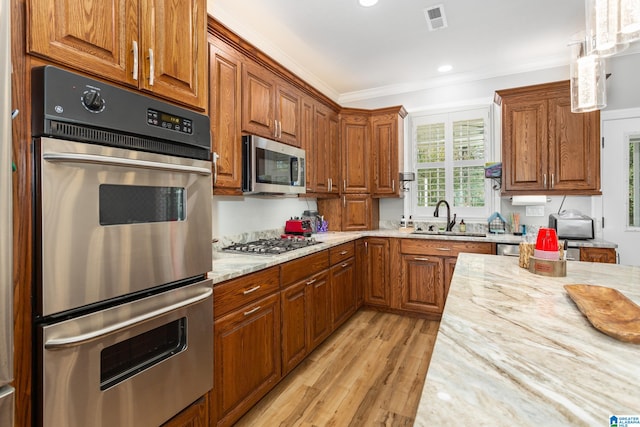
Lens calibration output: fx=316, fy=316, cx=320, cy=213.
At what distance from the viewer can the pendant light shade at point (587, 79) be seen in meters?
1.59

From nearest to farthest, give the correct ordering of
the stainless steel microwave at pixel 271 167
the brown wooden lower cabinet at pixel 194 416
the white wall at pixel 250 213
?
the brown wooden lower cabinet at pixel 194 416
the stainless steel microwave at pixel 271 167
the white wall at pixel 250 213

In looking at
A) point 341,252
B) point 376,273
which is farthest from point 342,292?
point 376,273

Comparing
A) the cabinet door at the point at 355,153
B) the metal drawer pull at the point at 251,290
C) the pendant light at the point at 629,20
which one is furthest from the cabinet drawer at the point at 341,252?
the pendant light at the point at 629,20

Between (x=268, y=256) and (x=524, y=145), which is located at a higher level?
(x=524, y=145)

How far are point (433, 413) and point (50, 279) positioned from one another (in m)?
1.09

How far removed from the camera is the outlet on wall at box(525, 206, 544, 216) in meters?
3.39

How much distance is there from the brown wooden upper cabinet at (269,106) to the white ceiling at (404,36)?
50cm

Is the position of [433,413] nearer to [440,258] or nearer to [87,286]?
[87,286]

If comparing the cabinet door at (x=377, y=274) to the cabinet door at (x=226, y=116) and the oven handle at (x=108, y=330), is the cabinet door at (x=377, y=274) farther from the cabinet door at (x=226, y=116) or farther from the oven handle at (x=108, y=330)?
the oven handle at (x=108, y=330)

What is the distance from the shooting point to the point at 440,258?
331 cm

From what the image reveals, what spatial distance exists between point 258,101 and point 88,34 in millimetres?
1434

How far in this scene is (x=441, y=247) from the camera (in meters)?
3.30

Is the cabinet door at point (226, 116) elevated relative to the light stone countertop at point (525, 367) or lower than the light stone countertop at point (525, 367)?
elevated

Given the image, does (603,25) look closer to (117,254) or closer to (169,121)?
(169,121)
